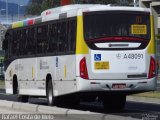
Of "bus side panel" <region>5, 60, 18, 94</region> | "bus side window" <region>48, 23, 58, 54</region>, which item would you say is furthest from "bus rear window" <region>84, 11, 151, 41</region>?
"bus side panel" <region>5, 60, 18, 94</region>

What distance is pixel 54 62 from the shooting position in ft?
78.6

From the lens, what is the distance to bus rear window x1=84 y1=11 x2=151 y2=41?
21.8 m

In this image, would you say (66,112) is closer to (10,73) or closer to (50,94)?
(50,94)

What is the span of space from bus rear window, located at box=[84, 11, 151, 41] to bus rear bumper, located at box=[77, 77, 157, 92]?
1359mm

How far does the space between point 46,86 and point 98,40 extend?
3.94 metres

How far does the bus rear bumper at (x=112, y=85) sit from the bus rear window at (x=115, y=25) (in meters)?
1.36

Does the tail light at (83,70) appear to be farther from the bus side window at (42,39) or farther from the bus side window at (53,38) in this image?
the bus side window at (42,39)

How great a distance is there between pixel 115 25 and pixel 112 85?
1.89 meters

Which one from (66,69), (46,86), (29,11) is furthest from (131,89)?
(29,11)

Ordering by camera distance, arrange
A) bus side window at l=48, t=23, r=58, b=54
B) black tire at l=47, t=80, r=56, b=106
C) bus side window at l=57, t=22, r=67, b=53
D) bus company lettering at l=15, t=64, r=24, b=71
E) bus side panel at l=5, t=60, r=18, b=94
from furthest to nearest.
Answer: bus side panel at l=5, t=60, r=18, b=94
bus company lettering at l=15, t=64, r=24, b=71
black tire at l=47, t=80, r=56, b=106
bus side window at l=48, t=23, r=58, b=54
bus side window at l=57, t=22, r=67, b=53

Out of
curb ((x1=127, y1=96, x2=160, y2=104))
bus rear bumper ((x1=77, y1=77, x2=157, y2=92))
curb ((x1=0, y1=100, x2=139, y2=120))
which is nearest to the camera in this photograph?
curb ((x1=0, y1=100, x2=139, y2=120))

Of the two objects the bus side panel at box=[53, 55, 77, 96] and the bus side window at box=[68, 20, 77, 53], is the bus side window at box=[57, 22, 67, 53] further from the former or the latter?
the bus side window at box=[68, 20, 77, 53]

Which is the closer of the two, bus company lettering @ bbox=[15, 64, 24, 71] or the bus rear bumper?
the bus rear bumper

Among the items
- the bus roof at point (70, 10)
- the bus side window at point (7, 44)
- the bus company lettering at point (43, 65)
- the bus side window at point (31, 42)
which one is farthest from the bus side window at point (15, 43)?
the bus company lettering at point (43, 65)
